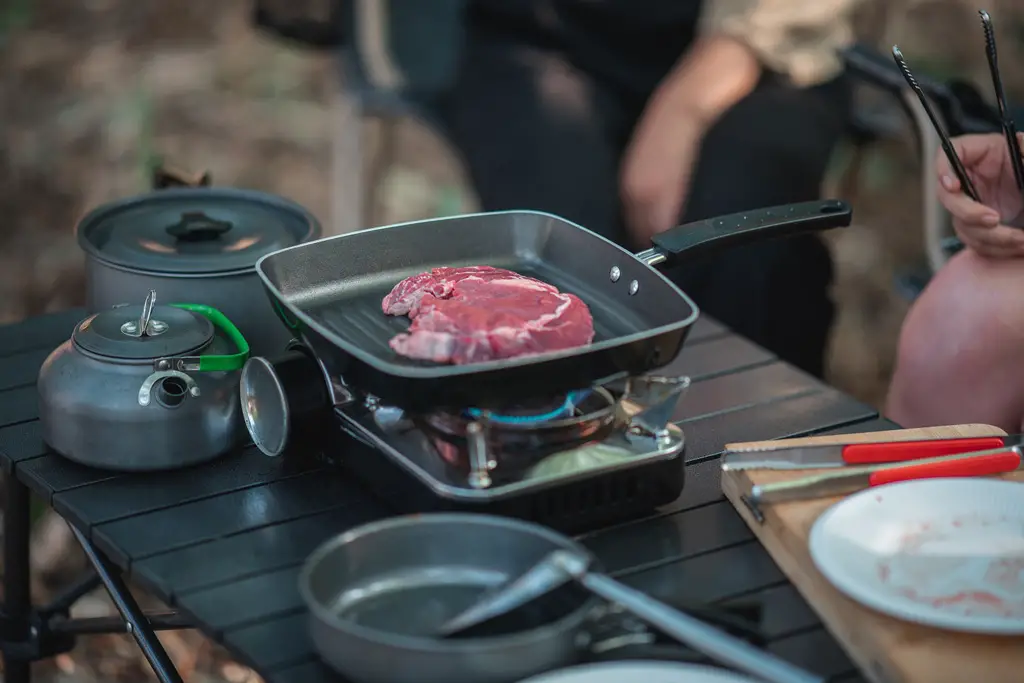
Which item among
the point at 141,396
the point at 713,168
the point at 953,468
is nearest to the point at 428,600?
the point at 141,396

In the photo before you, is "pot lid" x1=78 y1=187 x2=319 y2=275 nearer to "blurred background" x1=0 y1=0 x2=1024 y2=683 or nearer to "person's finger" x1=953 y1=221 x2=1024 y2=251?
"person's finger" x1=953 y1=221 x2=1024 y2=251

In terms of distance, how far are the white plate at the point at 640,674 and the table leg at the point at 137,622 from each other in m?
0.43

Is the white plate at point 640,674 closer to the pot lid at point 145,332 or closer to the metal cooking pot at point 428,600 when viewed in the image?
the metal cooking pot at point 428,600

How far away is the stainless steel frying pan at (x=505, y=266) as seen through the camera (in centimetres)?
100

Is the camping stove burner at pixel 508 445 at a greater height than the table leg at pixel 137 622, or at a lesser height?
greater

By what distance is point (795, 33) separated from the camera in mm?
2264

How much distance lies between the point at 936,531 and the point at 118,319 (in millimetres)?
772

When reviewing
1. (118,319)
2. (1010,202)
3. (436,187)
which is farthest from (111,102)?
(1010,202)

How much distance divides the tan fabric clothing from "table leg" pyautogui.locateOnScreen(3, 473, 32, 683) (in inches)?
57.8

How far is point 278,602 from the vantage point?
102 cm

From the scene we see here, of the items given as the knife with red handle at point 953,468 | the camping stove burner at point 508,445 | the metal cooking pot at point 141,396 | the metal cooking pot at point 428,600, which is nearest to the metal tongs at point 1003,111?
the knife with red handle at point 953,468

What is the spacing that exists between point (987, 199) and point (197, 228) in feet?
2.78

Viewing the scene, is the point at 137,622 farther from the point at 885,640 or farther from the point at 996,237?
the point at 996,237

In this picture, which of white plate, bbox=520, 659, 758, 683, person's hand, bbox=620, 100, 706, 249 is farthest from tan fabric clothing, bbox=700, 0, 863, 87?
white plate, bbox=520, 659, 758, 683
